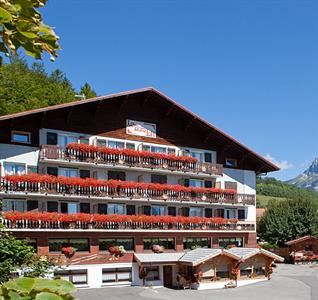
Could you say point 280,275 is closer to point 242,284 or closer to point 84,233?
point 242,284

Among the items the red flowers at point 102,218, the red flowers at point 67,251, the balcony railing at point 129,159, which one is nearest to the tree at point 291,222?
the red flowers at point 102,218

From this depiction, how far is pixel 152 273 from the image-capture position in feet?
125

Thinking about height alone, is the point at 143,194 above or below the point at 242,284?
above

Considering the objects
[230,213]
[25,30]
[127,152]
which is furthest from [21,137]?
[25,30]

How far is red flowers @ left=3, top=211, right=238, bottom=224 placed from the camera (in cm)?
3306

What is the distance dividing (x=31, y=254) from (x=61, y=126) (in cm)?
2025

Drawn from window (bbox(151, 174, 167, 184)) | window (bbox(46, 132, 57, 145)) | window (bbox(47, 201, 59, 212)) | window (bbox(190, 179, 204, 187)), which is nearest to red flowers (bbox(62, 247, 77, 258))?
window (bbox(47, 201, 59, 212))

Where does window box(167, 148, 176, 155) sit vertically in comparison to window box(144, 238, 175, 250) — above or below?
above

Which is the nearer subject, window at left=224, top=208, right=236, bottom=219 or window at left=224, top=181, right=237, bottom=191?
window at left=224, top=208, right=236, bottom=219

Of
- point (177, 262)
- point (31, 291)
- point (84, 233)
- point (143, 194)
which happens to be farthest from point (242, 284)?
point (31, 291)

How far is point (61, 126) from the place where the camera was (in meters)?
36.8

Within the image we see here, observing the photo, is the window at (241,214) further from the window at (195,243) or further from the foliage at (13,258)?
the foliage at (13,258)

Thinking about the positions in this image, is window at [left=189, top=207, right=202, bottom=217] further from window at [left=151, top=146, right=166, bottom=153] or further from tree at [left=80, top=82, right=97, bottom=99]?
tree at [left=80, top=82, right=97, bottom=99]

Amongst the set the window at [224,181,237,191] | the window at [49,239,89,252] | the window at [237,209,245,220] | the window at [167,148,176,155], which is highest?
the window at [167,148,176,155]
